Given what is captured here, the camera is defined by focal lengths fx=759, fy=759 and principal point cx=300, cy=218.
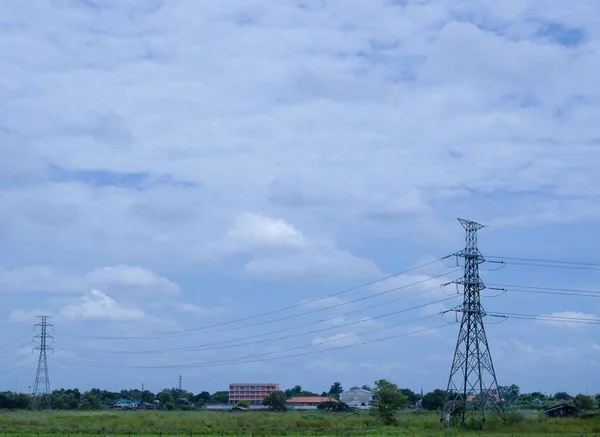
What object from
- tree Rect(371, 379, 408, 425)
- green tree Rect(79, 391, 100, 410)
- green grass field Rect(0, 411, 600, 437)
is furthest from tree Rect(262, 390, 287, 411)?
tree Rect(371, 379, 408, 425)

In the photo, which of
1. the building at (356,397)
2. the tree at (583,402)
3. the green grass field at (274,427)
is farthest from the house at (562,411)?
the building at (356,397)

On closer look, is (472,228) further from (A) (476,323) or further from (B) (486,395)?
(B) (486,395)

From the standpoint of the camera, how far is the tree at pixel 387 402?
9056 cm

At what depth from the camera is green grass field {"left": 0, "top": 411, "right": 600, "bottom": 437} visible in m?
71.3

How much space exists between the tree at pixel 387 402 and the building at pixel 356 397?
94.8 meters

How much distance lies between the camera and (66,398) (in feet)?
546

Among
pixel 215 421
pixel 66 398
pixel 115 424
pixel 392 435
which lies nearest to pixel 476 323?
pixel 392 435

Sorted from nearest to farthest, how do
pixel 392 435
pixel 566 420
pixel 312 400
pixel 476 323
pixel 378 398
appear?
pixel 392 435
pixel 476 323
pixel 566 420
pixel 378 398
pixel 312 400

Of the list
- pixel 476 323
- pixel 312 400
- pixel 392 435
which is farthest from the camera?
pixel 312 400

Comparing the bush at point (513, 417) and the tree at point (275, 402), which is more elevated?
the bush at point (513, 417)

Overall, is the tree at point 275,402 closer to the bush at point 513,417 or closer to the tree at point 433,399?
the tree at point 433,399

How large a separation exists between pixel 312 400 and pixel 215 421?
100 m

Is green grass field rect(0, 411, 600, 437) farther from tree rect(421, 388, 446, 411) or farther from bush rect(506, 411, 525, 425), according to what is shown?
tree rect(421, 388, 446, 411)

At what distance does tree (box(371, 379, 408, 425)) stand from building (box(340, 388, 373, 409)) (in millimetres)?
94834
